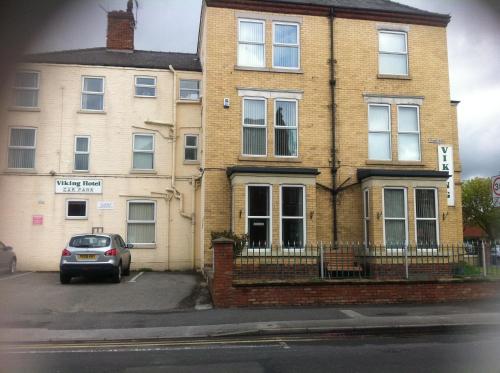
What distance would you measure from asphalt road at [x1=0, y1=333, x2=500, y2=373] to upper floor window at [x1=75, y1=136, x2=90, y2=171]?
12.2 m

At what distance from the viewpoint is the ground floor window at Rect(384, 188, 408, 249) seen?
14.6m

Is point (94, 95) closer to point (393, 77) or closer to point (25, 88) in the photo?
point (393, 77)

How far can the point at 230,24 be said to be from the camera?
15797mm

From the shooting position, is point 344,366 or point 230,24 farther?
point 230,24

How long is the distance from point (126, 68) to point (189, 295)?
10777 millimetres

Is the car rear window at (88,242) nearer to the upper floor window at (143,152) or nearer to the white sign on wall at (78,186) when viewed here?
the white sign on wall at (78,186)

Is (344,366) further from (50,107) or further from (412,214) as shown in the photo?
(412,214)

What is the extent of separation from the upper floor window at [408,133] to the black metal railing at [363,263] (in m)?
3.52

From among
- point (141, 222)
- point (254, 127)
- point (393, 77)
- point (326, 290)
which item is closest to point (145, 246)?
point (141, 222)

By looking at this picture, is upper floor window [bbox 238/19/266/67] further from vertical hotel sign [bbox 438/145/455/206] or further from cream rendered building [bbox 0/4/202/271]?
vertical hotel sign [bbox 438/145/455/206]

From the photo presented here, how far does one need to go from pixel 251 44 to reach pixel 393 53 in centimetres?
506

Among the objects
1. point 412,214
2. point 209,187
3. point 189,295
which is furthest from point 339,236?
point 189,295

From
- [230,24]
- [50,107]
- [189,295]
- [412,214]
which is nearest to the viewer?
[50,107]

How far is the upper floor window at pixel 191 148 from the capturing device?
63.9 ft
